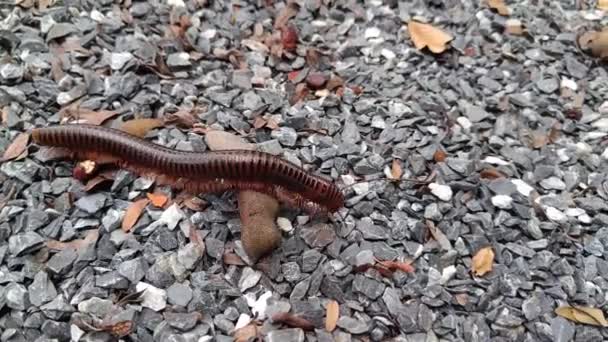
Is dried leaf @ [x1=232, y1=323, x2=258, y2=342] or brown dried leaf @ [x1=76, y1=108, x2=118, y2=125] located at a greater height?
brown dried leaf @ [x1=76, y1=108, x2=118, y2=125]

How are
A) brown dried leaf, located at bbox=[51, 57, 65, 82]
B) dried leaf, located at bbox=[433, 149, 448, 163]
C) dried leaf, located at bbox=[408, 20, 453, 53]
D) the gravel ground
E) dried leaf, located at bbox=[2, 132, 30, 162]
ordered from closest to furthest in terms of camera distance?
the gravel ground
dried leaf, located at bbox=[2, 132, 30, 162]
dried leaf, located at bbox=[433, 149, 448, 163]
brown dried leaf, located at bbox=[51, 57, 65, 82]
dried leaf, located at bbox=[408, 20, 453, 53]

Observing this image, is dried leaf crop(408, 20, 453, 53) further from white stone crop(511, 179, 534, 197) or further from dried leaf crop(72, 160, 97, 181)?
dried leaf crop(72, 160, 97, 181)

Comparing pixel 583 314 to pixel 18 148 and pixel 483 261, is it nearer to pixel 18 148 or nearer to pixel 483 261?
pixel 483 261

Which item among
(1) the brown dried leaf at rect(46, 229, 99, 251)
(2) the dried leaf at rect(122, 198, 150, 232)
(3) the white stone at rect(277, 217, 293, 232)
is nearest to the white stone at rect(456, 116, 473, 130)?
(3) the white stone at rect(277, 217, 293, 232)

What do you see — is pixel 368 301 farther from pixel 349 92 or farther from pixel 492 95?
pixel 492 95

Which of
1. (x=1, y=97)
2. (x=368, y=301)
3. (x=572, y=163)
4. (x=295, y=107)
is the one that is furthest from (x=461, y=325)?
(x=1, y=97)

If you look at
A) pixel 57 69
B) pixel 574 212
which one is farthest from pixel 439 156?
pixel 57 69

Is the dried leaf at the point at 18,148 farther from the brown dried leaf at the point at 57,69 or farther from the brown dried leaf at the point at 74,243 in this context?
the brown dried leaf at the point at 74,243
